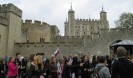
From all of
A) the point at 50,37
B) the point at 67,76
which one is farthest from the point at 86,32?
the point at 67,76

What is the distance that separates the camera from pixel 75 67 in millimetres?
12102

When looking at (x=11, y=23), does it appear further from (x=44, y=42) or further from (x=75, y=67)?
(x=75, y=67)

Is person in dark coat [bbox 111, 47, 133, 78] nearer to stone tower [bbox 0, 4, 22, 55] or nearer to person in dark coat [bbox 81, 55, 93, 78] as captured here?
person in dark coat [bbox 81, 55, 93, 78]

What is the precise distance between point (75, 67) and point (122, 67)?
6317 mm

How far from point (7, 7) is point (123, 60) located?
2993 cm

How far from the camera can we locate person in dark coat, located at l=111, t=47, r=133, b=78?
5883mm

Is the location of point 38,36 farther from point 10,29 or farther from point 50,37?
point 10,29

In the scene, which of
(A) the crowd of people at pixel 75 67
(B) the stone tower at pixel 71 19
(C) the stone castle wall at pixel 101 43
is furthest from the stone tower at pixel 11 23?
(B) the stone tower at pixel 71 19

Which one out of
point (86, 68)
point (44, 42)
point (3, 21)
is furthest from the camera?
point (44, 42)

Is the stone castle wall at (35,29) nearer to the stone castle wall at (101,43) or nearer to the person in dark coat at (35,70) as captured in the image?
the stone castle wall at (101,43)

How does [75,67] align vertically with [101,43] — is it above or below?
below

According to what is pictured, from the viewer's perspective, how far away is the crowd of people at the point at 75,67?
19.5 feet

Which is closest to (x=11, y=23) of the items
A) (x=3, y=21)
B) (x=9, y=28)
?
(x=9, y=28)

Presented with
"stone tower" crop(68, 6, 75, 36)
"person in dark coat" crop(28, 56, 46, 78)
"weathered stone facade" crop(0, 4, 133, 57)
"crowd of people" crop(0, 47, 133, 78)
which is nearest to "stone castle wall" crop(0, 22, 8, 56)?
"weathered stone facade" crop(0, 4, 133, 57)
